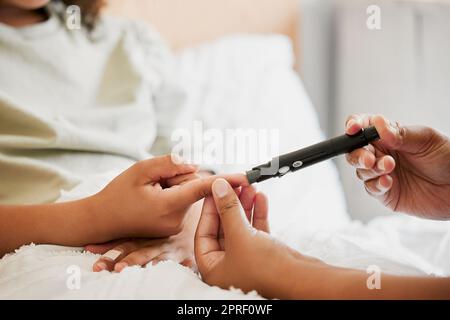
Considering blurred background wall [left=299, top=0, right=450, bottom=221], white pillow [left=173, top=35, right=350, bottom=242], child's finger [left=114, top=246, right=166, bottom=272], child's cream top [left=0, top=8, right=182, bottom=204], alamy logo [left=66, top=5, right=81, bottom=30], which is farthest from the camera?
blurred background wall [left=299, top=0, right=450, bottom=221]

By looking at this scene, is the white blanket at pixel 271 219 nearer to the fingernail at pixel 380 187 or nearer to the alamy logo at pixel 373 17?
the fingernail at pixel 380 187

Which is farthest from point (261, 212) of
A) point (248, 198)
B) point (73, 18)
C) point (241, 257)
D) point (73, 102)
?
point (73, 18)

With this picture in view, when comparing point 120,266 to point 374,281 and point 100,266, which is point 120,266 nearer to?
point 100,266

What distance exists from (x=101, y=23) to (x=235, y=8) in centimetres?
59

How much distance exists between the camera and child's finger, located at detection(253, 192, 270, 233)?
632mm

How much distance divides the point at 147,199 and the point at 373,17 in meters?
1.04

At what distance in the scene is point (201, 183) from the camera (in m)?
0.59

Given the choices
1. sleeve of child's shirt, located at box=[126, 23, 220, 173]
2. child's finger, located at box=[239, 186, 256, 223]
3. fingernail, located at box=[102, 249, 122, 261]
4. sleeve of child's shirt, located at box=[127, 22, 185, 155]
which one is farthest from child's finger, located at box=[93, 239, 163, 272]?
sleeve of child's shirt, located at box=[127, 22, 185, 155]

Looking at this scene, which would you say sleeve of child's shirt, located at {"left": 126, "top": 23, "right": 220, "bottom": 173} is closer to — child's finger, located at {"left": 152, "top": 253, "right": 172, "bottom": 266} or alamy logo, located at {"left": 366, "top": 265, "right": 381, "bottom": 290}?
child's finger, located at {"left": 152, "top": 253, "right": 172, "bottom": 266}

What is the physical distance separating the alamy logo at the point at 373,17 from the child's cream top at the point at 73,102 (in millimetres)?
579

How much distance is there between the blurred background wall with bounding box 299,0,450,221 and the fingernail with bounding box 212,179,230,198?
33.3 inches

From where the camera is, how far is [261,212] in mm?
637

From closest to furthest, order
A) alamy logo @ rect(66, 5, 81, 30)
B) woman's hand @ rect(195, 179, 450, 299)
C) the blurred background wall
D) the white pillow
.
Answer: woman's hand @ rect(195, 179, 450, 299), the white pillow, alamy logo @ rect(66, 5, 81, 30), the blurred background wall

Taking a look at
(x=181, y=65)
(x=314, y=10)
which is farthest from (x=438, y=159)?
(x=314, y=10)
